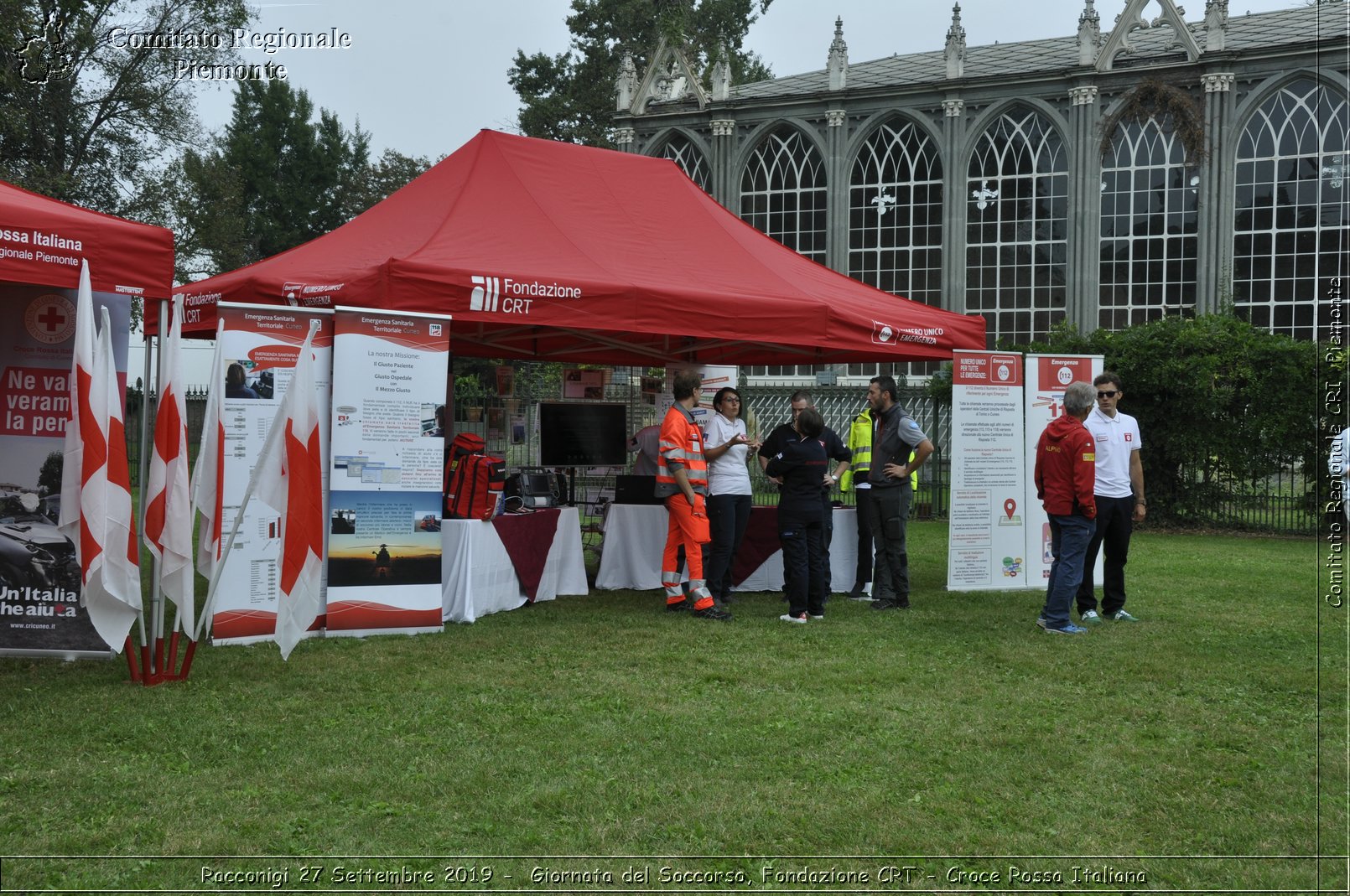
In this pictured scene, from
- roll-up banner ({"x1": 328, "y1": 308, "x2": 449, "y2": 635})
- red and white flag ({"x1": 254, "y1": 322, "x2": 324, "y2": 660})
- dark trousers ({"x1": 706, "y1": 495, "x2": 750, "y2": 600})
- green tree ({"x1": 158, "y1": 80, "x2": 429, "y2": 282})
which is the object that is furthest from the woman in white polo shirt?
green tree ({"x1": 158, "y1": 80, "x2": 429, "y2": 282})

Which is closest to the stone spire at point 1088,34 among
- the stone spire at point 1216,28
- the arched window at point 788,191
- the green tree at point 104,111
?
the stone spire at point 1216,28

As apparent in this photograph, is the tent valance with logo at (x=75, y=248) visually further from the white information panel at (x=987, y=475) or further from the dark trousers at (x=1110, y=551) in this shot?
the dark trousers at (x=1110, y=551)

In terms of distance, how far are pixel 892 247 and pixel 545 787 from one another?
3120 centimetres

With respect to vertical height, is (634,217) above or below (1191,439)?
above

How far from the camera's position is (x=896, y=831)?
4426mm

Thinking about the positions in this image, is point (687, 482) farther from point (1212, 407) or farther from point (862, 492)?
point (1212, 407)

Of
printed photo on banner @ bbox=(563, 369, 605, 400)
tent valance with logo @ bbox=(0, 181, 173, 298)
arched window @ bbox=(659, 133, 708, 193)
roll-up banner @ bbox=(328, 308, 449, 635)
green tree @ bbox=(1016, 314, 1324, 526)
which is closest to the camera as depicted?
tent valance with logo @ bbox=(0, 181, 173, 298)

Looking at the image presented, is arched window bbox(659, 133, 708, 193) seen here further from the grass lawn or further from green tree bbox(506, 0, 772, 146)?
the grass lawn

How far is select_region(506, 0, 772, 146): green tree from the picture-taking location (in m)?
43.9

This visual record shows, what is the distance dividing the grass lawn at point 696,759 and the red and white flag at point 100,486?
1.79ft

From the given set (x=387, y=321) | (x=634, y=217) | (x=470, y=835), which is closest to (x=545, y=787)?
(x=470, y=835)

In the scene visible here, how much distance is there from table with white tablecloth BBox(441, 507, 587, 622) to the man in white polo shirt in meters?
4.47

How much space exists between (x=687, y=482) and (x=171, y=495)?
3.83m

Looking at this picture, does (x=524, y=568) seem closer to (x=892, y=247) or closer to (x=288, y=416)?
(x=288, y=416)
